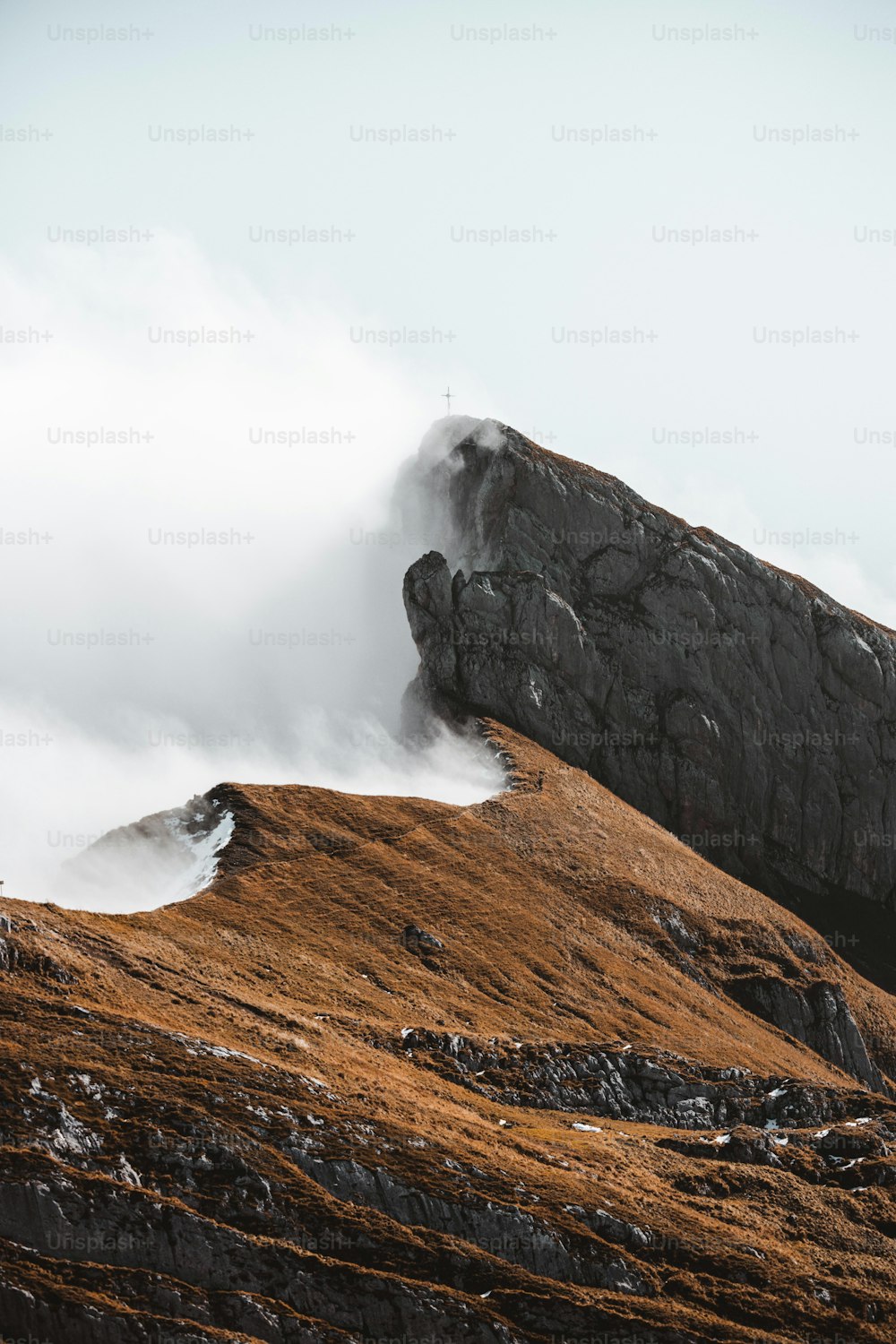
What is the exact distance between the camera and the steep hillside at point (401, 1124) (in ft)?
159

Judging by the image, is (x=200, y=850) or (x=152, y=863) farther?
(x=200, y=850)

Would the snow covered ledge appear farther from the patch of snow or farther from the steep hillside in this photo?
the steep hillside

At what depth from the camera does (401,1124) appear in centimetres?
6225

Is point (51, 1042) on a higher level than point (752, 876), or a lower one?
lower

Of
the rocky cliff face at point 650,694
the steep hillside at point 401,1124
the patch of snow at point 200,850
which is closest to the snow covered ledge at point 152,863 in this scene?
the patch of snow at point 200,850

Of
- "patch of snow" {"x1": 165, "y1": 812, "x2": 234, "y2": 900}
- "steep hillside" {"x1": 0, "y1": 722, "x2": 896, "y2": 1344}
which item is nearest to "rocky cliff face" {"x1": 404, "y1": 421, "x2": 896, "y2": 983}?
"steep hillside" {"x1": 0, "y1": 722, "x2": 896, "y2": 1344}

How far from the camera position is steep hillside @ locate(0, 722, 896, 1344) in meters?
48.4

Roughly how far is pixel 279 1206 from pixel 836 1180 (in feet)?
128

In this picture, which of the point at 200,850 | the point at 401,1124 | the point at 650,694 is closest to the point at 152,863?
the point at 200,850

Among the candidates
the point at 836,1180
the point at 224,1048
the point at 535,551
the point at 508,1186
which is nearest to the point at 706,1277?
the point at 508,1186

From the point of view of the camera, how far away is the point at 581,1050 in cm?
8950

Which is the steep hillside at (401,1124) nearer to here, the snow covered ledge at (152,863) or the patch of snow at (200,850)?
the patch of snow at (200,850)

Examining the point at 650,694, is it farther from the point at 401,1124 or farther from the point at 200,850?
the point at 401,1124

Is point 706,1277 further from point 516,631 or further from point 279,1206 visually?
point 516,631
